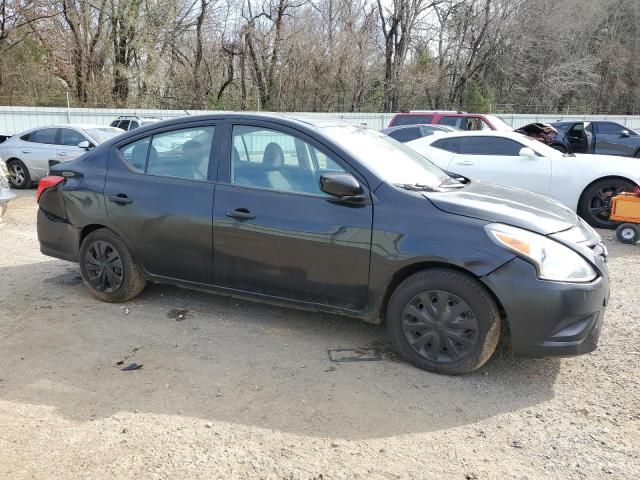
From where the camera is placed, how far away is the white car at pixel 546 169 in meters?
7.93

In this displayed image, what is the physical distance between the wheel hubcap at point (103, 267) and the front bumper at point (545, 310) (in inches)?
121

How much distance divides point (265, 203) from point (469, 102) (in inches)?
1268

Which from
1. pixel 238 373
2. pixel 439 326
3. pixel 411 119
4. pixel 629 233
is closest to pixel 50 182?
pixel 238 373

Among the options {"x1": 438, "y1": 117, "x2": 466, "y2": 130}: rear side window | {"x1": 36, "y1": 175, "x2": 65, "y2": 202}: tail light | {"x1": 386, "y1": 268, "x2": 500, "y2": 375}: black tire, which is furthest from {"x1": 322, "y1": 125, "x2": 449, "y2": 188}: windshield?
{"x1": 438, "y1": 117, "x2": 466, "y2": 130}: rear side window

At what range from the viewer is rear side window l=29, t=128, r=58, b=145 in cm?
1209

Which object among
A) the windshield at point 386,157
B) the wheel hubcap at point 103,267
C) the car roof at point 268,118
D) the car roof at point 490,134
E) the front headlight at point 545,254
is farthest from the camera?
the car roof at point 490,134

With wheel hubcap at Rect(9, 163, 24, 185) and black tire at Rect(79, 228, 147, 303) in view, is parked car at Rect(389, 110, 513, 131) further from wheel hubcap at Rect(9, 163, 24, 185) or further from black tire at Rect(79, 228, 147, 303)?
black tire at Rect(79, 228, 147, 303)

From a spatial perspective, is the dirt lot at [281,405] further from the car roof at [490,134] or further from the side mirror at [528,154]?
the car roof at [490,134]

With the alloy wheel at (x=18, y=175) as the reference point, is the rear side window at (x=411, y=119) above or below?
above

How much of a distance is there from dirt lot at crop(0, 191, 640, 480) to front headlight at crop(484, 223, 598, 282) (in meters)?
0.74

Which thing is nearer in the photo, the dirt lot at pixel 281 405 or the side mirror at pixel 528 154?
the dirt lot at pixel 281 405

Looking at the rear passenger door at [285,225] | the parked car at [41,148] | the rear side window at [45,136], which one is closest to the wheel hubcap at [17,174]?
the parked car at [41,148]

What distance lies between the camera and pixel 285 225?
381cm

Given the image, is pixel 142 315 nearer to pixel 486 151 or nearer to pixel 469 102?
pixel 486 151
